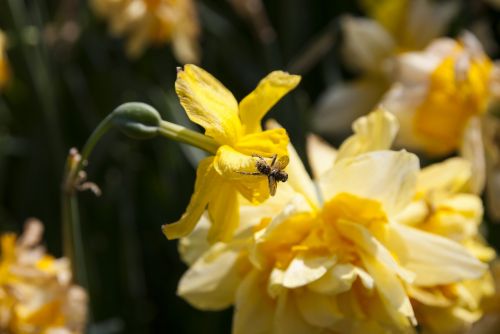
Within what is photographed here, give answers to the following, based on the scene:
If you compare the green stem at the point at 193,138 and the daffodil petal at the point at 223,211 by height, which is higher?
the green stem at the point at 193,138

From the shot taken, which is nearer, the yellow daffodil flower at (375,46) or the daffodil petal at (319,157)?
the daffodil petal at (319,157)

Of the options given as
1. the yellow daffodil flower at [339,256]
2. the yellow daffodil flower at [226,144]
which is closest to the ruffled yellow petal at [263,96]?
the yellow daffodil flower at [226,144]

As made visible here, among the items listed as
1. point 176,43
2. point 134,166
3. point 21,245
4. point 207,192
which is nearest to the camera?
point 207,192

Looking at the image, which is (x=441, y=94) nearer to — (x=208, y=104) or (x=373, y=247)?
(x=373, y=247)

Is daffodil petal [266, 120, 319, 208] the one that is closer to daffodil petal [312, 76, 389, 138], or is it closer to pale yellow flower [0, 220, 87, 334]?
pale yellow flower [0, 220, 87, 334]

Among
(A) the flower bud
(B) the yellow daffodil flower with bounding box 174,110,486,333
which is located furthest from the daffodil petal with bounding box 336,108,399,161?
(A) the flower bud

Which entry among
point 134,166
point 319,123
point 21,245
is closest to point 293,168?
point 21,245

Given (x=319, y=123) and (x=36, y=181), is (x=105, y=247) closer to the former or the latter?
(x=36, y=181)

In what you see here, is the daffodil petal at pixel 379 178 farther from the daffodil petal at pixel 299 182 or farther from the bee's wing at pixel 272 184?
the bee's wing at pixel 272 184
